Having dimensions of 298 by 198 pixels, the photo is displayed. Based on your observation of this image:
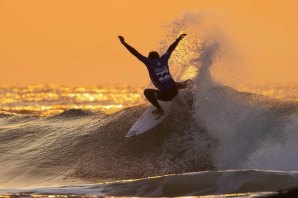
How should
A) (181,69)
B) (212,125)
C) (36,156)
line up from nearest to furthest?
(212,125), (36,156), (181,69)

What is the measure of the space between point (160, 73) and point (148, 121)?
1.59 meters

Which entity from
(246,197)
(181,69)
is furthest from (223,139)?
(246,197)

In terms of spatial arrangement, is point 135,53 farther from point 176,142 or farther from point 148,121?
point 176,142

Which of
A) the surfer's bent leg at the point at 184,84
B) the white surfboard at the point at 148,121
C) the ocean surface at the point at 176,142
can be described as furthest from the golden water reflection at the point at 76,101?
the white surfboard at the point at 148,121

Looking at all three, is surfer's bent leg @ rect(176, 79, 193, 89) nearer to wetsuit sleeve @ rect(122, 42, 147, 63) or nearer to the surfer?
the surfer

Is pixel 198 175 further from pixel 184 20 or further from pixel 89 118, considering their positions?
pixel 89 118

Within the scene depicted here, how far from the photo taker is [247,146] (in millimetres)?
12414

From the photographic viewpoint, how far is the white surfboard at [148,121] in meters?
14.0

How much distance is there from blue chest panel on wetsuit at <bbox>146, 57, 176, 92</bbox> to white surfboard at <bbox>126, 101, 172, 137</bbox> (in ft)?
2.72

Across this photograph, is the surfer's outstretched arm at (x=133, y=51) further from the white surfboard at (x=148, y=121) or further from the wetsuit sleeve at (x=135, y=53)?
Answer: the white surfboard at (x=148, y=121)

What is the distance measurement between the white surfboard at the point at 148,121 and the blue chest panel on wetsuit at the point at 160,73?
0.83 meters

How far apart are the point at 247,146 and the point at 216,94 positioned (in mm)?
2722

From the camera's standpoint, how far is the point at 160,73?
13.4 meters

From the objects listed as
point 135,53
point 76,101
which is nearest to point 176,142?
point 135,53
